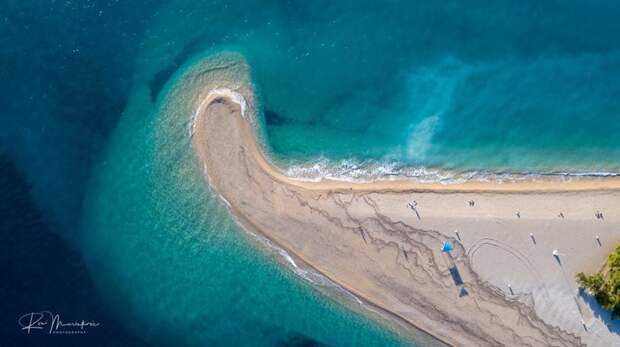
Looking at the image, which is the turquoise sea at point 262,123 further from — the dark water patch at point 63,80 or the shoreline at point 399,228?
the shoreline at point 399,228

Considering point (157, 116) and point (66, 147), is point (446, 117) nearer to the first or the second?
point (157, 116)

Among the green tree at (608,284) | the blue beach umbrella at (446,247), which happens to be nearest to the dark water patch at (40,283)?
the blue beach umbrella at (446,247)

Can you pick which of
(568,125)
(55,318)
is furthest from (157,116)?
(568,125)

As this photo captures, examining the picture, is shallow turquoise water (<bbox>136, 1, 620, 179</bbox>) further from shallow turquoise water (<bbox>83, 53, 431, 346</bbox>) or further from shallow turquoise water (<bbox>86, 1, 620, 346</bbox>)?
shallow turquoise water (<bbox>83, 53, 431, 346</bbox>)

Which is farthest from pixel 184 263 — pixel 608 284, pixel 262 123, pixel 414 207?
pixel 608 284

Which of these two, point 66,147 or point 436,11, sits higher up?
point 436,11

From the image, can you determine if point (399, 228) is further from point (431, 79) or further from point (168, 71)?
point (168, 71)
